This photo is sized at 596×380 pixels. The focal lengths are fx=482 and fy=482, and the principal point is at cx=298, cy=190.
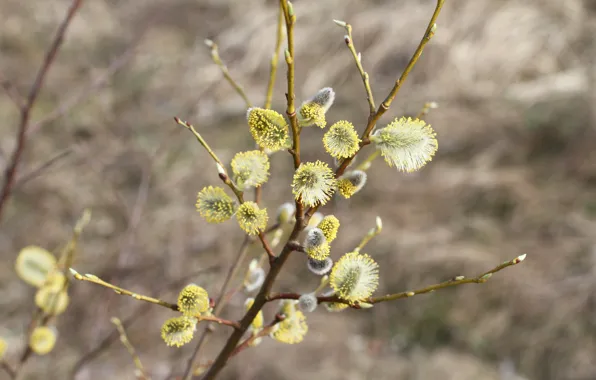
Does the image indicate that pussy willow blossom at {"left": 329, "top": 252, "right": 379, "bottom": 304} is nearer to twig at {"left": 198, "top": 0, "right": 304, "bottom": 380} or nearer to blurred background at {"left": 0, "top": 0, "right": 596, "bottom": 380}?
twig at {"left": 198, "top": 0, "right": 304, "bottom": 380}

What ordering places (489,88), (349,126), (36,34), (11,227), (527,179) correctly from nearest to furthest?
(349,126) < (11,227) < (527,179) < (489,88) < (36,34)

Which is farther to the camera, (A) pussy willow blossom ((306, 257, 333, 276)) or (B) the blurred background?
(B) the blurred background

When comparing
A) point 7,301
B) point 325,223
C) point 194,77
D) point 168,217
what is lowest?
point 7,301

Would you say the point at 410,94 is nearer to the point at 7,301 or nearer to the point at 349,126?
the point at 7,301

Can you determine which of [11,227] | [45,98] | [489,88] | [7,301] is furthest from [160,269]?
[489,88]

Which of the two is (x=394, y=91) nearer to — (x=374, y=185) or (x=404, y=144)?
(x=404, y=144)

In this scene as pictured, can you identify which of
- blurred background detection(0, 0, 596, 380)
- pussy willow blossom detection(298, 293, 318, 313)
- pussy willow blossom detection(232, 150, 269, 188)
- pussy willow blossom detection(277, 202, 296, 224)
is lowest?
blurred background detection(0, 0, 596, 380)

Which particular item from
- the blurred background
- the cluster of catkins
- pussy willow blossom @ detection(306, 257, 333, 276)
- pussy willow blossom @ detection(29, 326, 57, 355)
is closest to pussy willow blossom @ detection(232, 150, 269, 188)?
the cluster of catkins
